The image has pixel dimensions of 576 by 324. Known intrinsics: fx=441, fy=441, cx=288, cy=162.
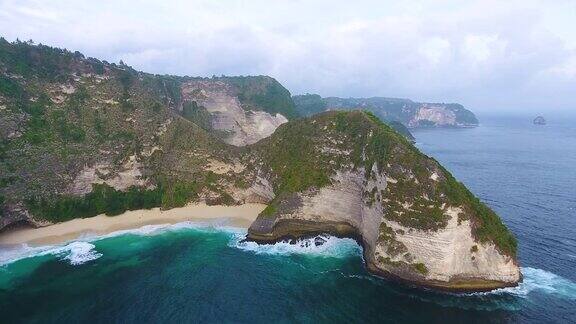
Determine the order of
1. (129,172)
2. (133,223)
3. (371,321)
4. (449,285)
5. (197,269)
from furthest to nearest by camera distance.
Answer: (129,172) < (133,223) < (197,269) < (449,285) < (371,321)

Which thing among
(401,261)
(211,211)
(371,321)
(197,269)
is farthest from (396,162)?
(211,211)

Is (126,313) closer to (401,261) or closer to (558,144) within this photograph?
(401,261)

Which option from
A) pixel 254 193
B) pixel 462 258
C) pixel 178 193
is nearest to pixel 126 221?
pixel 178 193

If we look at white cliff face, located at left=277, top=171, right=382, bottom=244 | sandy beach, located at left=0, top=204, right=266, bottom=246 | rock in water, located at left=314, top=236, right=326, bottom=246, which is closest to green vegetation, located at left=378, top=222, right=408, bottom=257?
white cliff face, located at left=277, top=171, right=382, bottom=244

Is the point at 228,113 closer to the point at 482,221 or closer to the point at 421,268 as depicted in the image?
the point at 421,268

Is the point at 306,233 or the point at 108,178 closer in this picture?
the point at 306,233

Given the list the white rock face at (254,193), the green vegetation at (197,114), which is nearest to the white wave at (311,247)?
the white rock face at (254,193)

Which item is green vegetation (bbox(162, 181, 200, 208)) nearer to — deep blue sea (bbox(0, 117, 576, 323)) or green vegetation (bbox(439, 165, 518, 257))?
deep blue sea (bbox(0, 117, 576, 323))
